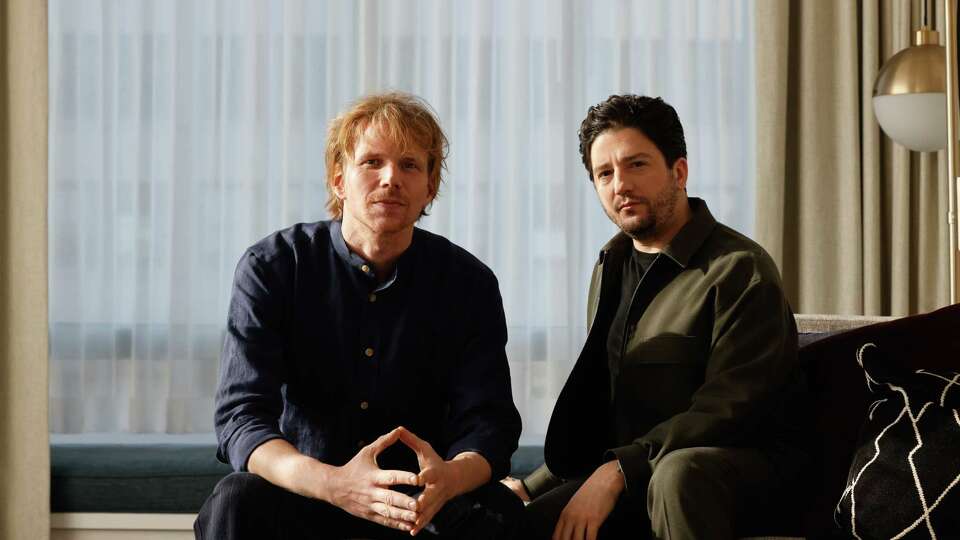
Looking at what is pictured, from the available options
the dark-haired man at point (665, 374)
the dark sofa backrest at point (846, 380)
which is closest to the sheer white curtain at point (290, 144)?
the dark-haired man at point (665, 374)

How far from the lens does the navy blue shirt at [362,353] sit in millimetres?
2084

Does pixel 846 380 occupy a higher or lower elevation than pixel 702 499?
higher

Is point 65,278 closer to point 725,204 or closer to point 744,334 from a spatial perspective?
point 725,204

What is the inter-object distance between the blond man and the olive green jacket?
0.21 meters

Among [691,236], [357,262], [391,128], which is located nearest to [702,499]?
[691,236]

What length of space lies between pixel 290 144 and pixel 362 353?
1.52m

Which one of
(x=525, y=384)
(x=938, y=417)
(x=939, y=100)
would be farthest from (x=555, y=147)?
(x=938, y=417)

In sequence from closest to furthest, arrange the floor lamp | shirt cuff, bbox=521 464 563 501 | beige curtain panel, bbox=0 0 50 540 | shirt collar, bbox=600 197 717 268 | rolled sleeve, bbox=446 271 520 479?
rolled sleeve, bbox=446 271 520 479 → shirt collar, bbox=600 197 717 268 → shirt cuff, bbox=521 464 563 501 → the floor lamp → beige curtain panel, bbox=0 0 50 540

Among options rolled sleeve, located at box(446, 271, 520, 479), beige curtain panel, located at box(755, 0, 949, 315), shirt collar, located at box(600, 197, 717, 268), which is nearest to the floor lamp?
beige curtain panel, located at box(755, 0, 949, 315)

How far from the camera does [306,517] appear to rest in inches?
77.8

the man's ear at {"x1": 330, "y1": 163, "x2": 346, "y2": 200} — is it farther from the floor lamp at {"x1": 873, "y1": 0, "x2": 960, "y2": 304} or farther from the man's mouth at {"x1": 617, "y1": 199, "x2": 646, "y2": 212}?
the floor lamp at {"x1": 873, "y1": 0, "x2": 960, "y2": 304}

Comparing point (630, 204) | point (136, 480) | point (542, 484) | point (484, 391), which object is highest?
point (630, 204)

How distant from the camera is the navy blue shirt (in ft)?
6.84

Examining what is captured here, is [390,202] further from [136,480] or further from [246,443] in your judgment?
[136,480]
